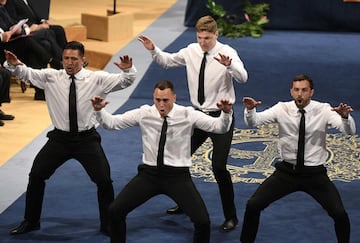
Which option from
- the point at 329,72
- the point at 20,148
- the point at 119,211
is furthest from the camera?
the point at 329,72

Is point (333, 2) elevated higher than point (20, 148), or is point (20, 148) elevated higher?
point (333, 2)

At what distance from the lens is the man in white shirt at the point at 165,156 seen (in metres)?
6.72

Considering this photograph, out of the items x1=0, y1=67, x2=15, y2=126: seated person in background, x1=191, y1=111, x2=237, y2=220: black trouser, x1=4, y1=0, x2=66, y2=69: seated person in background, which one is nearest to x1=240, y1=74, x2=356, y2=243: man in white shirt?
x1=191, y1=111, x2=237, y2=220: black trouser

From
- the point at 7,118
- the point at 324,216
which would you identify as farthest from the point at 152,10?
the point at 324,216

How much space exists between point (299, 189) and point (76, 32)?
24.6 feet

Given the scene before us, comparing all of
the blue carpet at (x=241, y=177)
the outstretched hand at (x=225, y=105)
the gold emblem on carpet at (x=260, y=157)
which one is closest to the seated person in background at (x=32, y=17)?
the blue carpet at (x=241, y=177)

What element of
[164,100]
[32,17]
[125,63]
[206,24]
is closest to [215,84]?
[206,24]

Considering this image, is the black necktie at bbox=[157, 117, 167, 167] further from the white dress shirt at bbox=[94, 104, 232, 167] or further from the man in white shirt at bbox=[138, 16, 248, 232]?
the man in white shirt at bbox=[138, 16, 248, 232]

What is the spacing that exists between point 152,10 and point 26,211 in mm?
9374

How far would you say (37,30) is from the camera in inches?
464

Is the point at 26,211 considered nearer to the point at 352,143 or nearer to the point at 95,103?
the point at 95,103

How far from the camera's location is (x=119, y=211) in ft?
22.2

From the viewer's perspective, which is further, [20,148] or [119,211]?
[20,148]

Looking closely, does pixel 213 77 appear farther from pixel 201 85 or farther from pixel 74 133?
pixel 74 133
